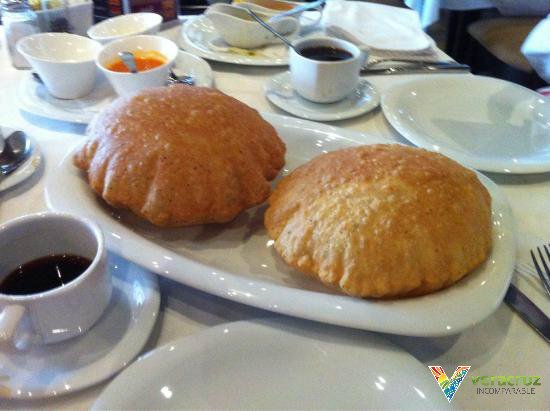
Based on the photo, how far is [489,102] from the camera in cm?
138

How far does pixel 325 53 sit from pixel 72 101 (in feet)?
2.42

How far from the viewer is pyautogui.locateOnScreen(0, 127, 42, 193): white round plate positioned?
1.00 meters

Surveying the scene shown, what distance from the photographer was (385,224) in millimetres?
715

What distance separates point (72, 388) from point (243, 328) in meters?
0.24

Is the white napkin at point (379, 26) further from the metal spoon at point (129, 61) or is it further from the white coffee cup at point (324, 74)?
the metal spoon at point (129, 61)

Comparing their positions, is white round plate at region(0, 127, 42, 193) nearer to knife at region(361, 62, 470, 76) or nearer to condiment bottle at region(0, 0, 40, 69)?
condiment bottle at region(0, 0, 40, 69)

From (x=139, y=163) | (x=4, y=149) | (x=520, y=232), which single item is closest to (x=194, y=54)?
(x=4, y=149)

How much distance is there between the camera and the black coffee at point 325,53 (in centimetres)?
133

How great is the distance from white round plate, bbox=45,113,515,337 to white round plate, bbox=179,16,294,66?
0.77m

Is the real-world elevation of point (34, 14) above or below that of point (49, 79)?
above

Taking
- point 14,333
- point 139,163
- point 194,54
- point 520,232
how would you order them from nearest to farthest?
1. point 14,333
2. point 139,163
3. point 520,232
4. point 194,54

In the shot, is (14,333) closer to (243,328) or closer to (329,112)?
(243,328)

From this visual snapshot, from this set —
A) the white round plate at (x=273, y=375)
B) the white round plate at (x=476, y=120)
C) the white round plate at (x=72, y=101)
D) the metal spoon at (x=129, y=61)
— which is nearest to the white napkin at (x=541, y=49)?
the white round plate at (x=476, y=120)

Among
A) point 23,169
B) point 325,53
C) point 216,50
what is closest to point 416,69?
point 325,53
